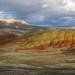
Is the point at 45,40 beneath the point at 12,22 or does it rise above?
beneath

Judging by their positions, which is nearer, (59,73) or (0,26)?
(59,73)

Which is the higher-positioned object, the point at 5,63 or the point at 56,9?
the point at 56,9

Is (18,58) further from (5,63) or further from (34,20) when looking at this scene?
(34,20)

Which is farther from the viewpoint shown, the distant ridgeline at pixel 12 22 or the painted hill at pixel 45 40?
the distant ridgeline at pixel 12 22

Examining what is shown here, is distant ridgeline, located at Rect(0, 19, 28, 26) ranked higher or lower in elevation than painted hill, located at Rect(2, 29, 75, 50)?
higher

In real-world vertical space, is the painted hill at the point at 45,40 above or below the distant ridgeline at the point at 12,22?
below

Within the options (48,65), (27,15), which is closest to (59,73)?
(48,65)

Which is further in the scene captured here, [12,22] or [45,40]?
[12,22]

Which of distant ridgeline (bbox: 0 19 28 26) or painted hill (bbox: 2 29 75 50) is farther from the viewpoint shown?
distant ridgeline (bbox: 0 19 28 26)
